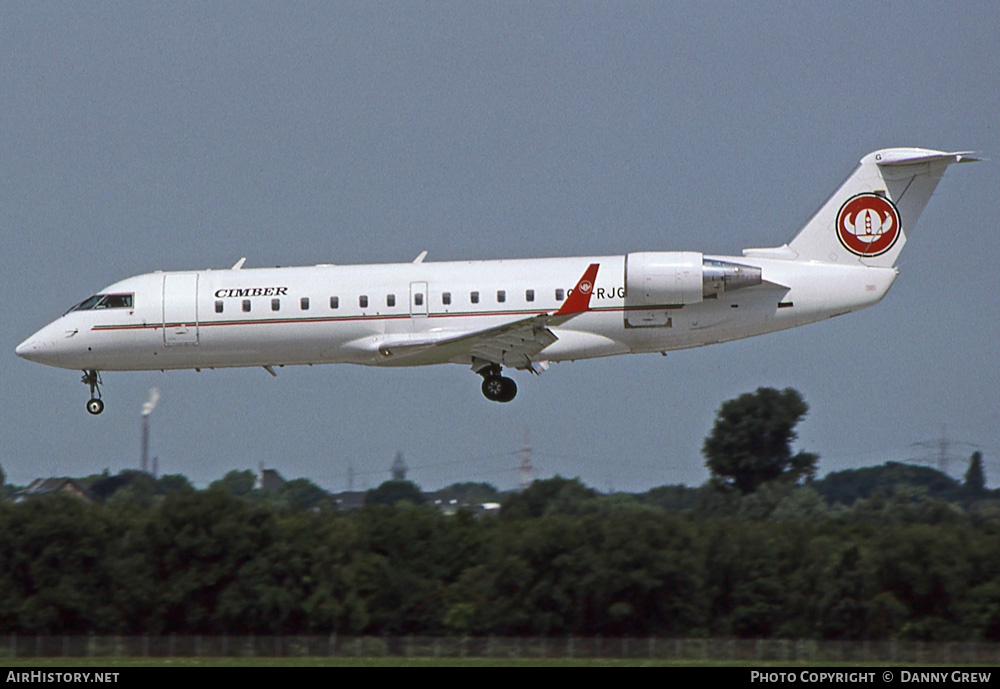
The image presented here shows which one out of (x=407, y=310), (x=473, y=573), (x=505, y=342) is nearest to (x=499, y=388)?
(x=505, y=342)

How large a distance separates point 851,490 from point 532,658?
58669mm

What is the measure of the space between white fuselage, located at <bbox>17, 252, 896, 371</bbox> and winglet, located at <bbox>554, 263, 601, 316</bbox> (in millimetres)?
492

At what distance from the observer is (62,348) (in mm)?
35031

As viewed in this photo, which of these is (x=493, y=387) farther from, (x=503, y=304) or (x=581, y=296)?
(x=581, y=296)

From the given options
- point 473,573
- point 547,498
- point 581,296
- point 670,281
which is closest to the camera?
point 581,296

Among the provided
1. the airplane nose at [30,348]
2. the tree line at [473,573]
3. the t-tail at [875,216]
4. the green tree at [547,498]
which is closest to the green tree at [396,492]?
the green tree at [547,498]

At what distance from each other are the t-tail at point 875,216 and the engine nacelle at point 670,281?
6.48 feet

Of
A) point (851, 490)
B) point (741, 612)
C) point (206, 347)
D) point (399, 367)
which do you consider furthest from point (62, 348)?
point (851, 490)

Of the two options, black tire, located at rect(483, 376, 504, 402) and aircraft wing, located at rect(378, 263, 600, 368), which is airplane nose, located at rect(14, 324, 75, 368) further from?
black tire, located at rect(483, 376, 504, 402)

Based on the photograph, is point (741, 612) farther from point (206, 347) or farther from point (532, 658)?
point (206, 347)

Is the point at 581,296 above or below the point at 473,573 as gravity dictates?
above

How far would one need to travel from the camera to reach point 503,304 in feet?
108

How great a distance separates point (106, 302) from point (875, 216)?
18.2 meters

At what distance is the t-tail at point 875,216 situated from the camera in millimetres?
34312
